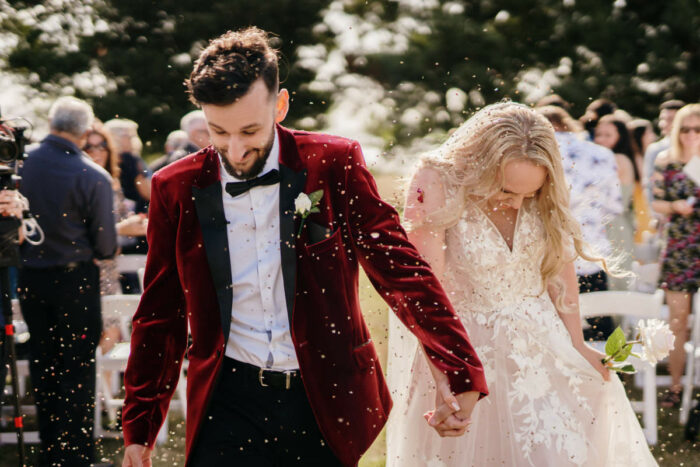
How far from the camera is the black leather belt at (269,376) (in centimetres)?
269

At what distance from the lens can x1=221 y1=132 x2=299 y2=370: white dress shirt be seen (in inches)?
107

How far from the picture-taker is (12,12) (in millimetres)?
20734

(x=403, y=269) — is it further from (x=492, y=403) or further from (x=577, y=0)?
(x=577, y=0)

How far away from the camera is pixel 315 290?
8.80 ft

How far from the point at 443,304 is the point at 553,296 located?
1.32 meters

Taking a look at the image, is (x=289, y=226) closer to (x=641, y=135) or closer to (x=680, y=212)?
(x=680, y=212)

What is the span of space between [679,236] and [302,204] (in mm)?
5017

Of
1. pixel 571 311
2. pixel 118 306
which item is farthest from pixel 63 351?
pixel 571 311

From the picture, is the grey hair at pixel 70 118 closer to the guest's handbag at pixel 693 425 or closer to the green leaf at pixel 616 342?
the green leaf at pixel 616 342

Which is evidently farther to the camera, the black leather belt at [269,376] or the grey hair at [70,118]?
the grey hair at [70,118]

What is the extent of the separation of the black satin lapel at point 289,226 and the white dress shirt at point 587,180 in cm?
386

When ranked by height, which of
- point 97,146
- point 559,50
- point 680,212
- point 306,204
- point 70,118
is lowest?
point 680,212

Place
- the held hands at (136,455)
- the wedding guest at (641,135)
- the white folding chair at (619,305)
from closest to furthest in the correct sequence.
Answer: the held hands at (136,455)
the white folding chair at (619,305)
the wedding guest at (641,135)

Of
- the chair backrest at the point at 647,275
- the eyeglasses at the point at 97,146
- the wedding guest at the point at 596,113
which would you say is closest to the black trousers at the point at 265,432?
the eyeglasses at the point at 97,146
